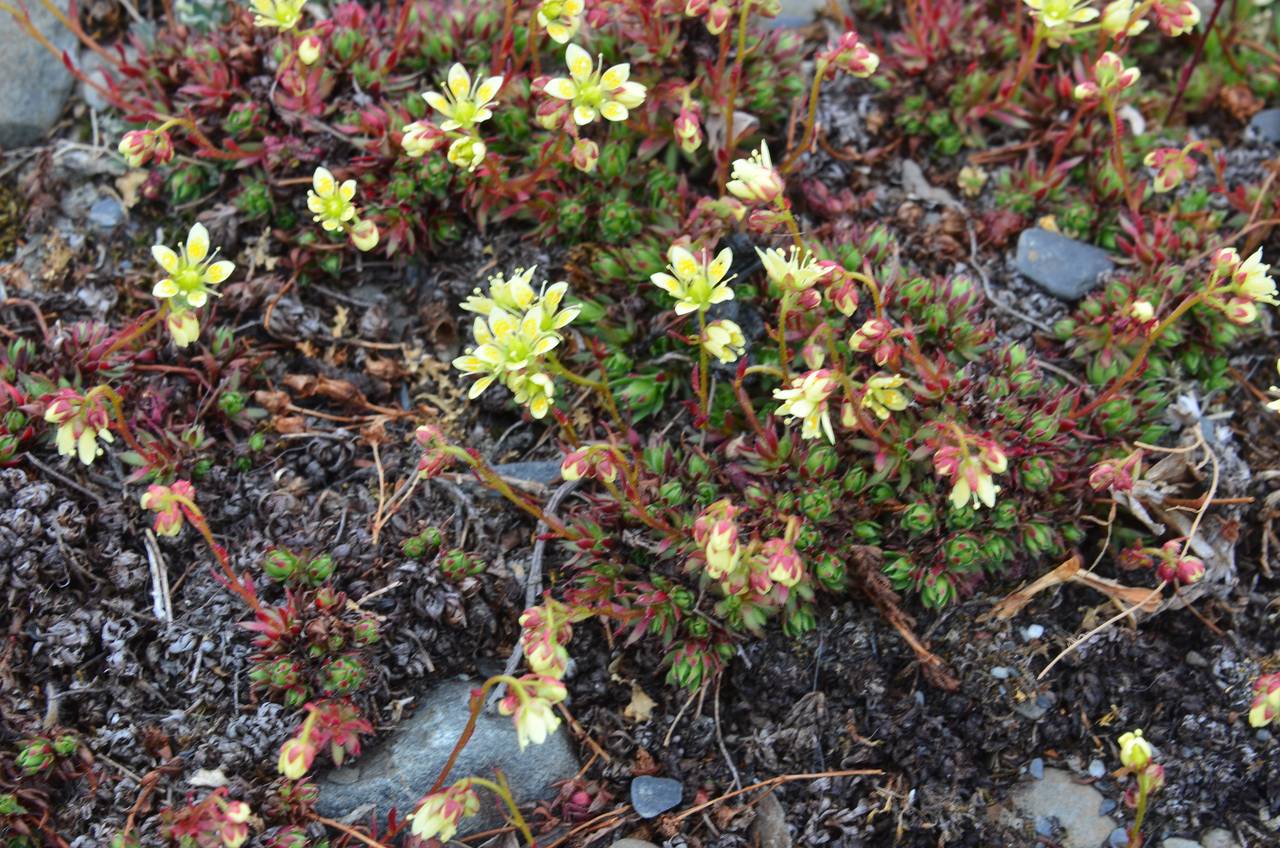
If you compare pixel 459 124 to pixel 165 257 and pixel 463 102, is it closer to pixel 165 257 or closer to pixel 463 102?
pixel 463 102

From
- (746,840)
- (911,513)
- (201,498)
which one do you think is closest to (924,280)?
(911,513)

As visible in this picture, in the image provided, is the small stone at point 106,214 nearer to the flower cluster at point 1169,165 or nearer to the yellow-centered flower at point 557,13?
the yellow-centered flower at point 557,13

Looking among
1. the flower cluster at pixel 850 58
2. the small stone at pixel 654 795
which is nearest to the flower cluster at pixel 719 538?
the small stone at pixel 654 795

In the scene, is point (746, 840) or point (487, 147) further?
point (487, 147)

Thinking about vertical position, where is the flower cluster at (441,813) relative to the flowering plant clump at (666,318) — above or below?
below

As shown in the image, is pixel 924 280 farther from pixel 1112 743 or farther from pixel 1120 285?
pixel 1112 743

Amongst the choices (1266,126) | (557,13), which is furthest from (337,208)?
(1266,126)

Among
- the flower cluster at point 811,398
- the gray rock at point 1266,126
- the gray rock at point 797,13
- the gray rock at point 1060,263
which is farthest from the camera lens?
the gray rock at point 797,13
